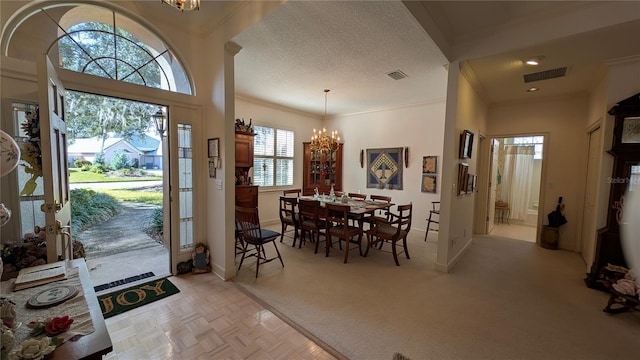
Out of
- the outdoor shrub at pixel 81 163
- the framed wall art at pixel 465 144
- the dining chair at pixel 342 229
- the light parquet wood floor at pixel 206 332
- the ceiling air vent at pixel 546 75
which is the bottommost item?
the light parquet wood floor at pixel 206 332

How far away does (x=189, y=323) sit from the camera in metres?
2.19

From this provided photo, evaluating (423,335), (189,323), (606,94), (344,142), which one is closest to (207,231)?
(189,323)

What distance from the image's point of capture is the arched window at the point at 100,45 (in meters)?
2.17

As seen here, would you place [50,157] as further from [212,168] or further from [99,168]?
[99,168]

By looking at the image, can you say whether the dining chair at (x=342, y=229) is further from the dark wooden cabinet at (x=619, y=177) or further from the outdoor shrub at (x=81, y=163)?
the outdoor shrub at (x=81, y=163)

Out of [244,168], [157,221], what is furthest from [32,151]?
[157,221]

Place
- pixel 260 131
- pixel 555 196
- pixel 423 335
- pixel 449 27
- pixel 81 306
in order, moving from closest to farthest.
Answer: pixel 81 306, pixel 423 335, pixel 449 27, pixel 555 196, pixel 260 131

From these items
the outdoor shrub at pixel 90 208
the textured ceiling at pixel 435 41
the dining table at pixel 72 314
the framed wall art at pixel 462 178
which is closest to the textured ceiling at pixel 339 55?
the textured ceiling at pixel 435 41

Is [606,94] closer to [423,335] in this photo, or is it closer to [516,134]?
[516,134]

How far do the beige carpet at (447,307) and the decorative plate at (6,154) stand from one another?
82.4 inches

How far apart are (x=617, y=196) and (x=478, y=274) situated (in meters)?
1.74

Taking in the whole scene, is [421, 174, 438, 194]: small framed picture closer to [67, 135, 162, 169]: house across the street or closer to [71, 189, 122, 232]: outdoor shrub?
[67, 135, 162, 169]: house across the street

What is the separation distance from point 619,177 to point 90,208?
27.4 feet

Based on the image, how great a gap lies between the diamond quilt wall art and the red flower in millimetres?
5442
